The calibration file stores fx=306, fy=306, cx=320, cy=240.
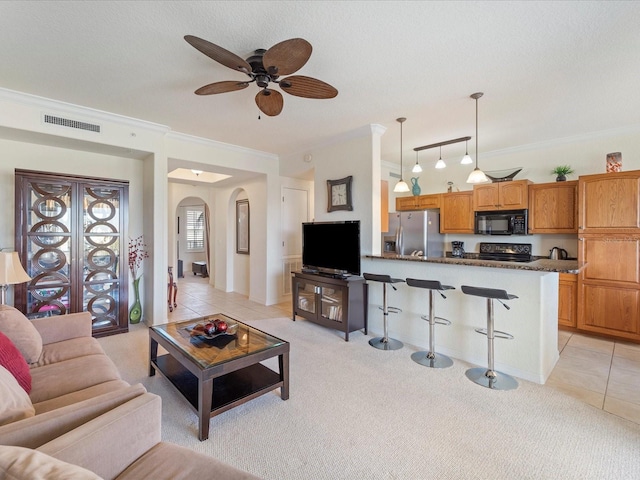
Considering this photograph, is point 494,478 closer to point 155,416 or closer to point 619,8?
point 155,416

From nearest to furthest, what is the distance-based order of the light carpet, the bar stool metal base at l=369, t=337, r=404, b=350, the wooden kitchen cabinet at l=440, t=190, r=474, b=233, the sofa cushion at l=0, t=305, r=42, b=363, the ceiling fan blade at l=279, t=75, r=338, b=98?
the light carpet → the sofa cushion at l=0, t=305, r=42, b=363 → the ceiling fan blade at l=279, t=75, r=338, b=98 → the bar stool metal base at l=369, t=337, r=404, b=350 → the wooden kitchen cabinet at l=440, t=190, r=474, b=233

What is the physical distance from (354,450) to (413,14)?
275 centimetres

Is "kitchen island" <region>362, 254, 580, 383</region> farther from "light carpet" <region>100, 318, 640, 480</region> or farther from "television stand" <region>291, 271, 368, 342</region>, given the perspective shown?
"television stand" <region>291, 271, 368, 342</region>

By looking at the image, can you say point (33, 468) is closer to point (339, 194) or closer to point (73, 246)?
point (73, 246)

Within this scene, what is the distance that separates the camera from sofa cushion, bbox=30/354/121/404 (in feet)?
5.68

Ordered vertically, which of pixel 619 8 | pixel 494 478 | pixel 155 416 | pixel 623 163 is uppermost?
pixel 619 8

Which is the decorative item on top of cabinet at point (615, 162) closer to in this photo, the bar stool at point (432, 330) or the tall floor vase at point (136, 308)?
the bar stool at point (432, 330)

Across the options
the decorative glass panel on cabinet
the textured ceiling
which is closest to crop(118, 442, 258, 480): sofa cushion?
the textured ceiling

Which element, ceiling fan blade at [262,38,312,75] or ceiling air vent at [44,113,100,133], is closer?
ceiling fan blade at [262,38,312,75]

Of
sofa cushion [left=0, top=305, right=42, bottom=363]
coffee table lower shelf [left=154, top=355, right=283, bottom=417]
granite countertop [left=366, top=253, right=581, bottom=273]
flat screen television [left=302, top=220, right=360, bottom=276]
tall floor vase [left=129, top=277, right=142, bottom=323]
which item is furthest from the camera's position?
tall floor vase [left=129, top=277, right=142, bottom=323]

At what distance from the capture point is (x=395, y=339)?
3.74 meters

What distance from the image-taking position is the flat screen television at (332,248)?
3.88 meters

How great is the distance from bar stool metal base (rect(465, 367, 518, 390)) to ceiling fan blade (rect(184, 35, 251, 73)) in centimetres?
316

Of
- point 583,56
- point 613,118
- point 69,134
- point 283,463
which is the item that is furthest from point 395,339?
point 69,134
